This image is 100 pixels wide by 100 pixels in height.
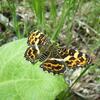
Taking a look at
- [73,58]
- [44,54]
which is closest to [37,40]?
[44,54]

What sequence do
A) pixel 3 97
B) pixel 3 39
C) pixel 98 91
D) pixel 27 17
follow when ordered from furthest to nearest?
pixel 27 17, pixel 3 39, pixel 98 91, pixel 3 97

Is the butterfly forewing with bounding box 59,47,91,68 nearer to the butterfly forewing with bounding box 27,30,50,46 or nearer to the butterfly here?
the butterfly

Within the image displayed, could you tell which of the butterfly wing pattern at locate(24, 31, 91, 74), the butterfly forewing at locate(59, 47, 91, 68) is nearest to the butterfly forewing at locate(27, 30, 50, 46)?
the butterfly wing pattern at locate(24, 31, 91, 74)

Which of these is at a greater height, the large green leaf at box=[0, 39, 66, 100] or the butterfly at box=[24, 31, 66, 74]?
the butterfly at box=[24, 31, 66, 74]

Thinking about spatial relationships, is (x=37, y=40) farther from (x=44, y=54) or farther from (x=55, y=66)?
(x=55, y=66)

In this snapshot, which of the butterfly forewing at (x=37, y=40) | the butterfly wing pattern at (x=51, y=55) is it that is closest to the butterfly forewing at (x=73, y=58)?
the butterfly wing pattern at (x=51, y=55)

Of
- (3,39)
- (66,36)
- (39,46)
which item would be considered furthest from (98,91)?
(39,46)

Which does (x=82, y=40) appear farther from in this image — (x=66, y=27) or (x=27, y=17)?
(x=27, y=17)
